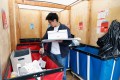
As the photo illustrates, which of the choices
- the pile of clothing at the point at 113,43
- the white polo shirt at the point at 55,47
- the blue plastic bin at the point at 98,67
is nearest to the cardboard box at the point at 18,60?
the white polo shirt at the point at 55,47

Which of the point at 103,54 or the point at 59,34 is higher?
the point at 59,34

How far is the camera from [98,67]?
1.65 meters

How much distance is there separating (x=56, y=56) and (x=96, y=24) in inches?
50.7

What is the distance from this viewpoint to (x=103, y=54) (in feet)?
5.68

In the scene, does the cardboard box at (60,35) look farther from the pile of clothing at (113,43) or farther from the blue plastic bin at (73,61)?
the blue plastic bin at (73,61)

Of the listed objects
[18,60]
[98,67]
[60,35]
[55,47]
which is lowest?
[98,67]

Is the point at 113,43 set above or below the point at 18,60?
above

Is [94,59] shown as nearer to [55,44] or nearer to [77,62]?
[77,62]

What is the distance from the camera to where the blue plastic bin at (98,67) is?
5.26ft

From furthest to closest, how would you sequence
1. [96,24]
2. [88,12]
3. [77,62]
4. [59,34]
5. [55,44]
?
1. [88,12]
2. [96,24]
3. [77,62]
4. [55,44]
5. [59,34]

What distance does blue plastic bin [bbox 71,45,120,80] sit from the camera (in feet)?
5.26

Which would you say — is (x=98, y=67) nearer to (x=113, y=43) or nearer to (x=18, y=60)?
(x=113, y=43)

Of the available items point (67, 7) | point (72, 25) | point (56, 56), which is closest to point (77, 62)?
point (56, 56)

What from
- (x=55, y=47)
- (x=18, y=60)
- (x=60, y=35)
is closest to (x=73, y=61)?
(x=55, y=47)
